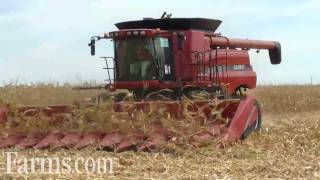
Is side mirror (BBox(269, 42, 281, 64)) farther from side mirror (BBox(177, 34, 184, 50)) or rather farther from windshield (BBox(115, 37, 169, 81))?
side mirror (BBox(177, 34, 184, 50))

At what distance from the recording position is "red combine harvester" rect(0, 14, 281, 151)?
717 cm

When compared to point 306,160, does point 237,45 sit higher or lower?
higher

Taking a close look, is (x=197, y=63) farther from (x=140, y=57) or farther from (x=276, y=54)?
(x=276, y=54)

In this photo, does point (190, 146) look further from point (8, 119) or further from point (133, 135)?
point (8, 119)

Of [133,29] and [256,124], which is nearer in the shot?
[256,124]

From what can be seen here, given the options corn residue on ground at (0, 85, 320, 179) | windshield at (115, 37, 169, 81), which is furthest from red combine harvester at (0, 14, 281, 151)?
corn residue on ground at (0, 85, 320, 179)

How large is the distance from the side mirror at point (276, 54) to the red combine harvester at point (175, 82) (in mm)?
1512

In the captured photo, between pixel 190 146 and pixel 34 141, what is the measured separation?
82.8 inches

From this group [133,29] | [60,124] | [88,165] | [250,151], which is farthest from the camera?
[133,29]

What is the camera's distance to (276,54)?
14203mm

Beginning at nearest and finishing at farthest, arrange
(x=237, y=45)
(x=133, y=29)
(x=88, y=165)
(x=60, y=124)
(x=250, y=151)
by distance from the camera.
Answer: (x=88, y=165), (x=250, y=151), (x=60, y=124), (x=133, y=29), (x=237, y=45)

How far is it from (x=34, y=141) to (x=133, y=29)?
128 inches

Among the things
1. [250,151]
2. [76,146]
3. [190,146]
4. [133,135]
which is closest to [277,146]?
[250,151]

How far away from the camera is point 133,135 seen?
23.4 feet
